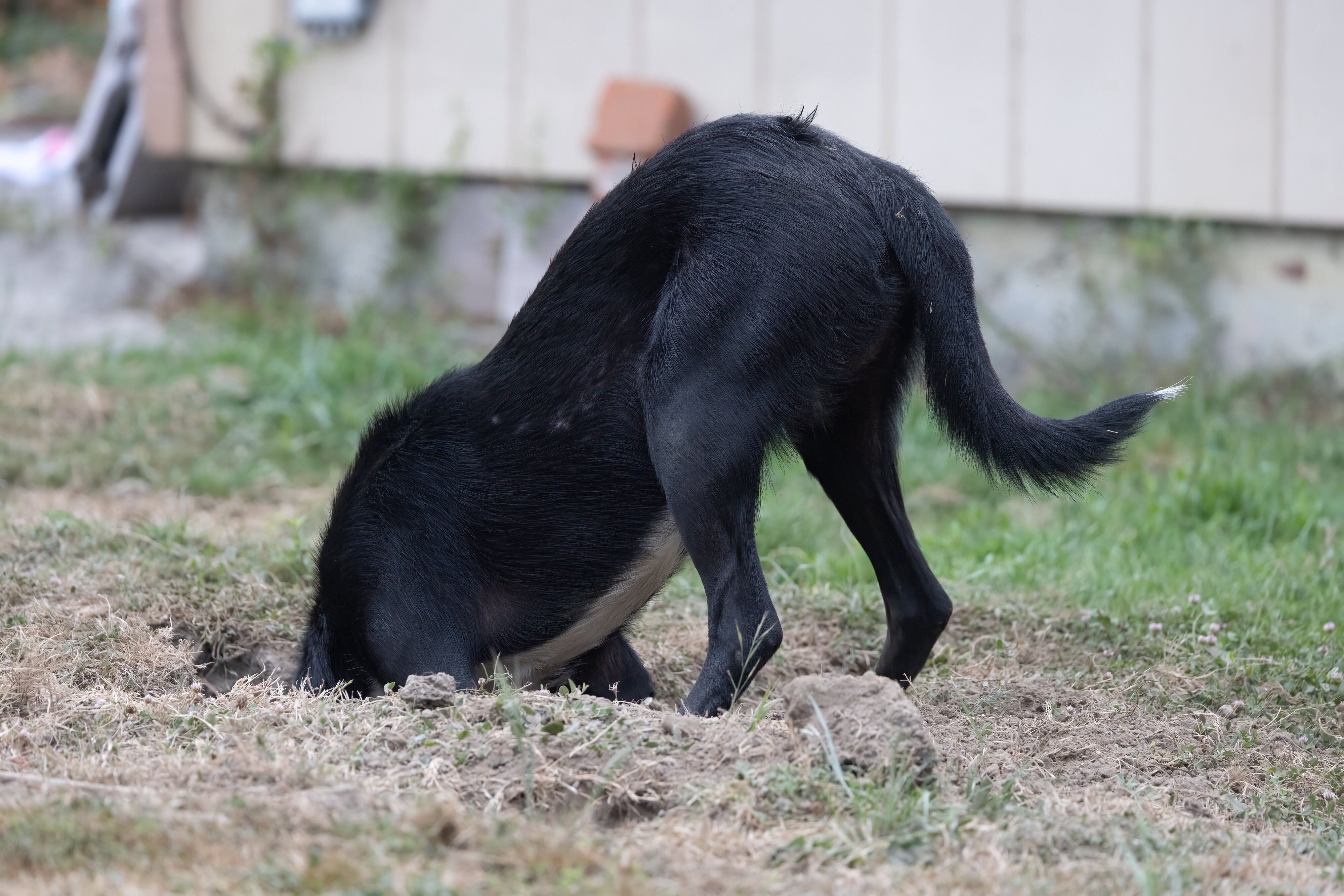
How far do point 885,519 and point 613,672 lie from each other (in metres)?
0.68

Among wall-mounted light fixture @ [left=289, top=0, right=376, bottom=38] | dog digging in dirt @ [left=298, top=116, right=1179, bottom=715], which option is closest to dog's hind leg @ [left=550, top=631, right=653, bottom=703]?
dog digging in dirt @ [left=298, top=116, right=1179, bottom=715]

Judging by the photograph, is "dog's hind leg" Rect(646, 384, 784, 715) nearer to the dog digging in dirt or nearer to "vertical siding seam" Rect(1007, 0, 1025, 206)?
the dog digging in dirt

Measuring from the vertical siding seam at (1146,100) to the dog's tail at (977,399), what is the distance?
298 centimetres

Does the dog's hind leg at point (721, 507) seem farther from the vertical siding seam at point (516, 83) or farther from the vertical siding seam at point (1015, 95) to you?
the vertical siding seam at point (516, 83)

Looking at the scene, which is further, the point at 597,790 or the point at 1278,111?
the point at 1278,111

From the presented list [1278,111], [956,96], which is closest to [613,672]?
[956,96]

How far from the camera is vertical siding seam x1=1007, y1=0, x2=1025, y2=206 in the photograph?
5.36m

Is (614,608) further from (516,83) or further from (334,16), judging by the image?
(334,16)

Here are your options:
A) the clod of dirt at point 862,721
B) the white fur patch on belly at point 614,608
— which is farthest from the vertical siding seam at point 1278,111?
the clod of dirt at point 862,721

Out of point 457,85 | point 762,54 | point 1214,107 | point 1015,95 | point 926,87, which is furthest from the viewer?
point 457,85

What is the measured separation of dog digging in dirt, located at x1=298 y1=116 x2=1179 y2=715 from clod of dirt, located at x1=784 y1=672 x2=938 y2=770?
0.97 ft

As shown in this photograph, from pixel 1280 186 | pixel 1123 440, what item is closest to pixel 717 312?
pixel 1123 440

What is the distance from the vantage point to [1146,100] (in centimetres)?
520

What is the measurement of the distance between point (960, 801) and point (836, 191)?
1.13m
